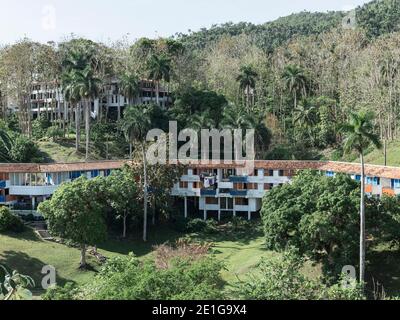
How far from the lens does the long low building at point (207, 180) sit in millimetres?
62281

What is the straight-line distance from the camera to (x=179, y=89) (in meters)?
93.9

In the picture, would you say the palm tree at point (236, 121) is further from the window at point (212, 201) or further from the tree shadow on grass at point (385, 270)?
the tree shadow on grass at point (385, 270)

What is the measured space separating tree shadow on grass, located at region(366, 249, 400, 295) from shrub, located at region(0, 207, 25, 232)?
32726 mm

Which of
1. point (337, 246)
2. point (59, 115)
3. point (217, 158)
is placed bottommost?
point (337, 246)

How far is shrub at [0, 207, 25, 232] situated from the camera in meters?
55.3

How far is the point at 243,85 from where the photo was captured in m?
90.4

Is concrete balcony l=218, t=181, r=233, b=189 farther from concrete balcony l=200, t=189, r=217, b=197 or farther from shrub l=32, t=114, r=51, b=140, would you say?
shrub l=32, t=114, r=51, b=140

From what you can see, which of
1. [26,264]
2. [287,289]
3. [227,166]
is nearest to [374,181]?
[227,166]

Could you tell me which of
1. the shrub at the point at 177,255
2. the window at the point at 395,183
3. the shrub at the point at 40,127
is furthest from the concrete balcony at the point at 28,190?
the window at the point at 395,183

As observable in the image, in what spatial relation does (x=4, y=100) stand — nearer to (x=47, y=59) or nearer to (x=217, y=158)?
(x=47, y=59)

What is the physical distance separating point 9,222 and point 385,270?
1348 inches

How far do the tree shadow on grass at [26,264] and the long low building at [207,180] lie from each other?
1184cm
